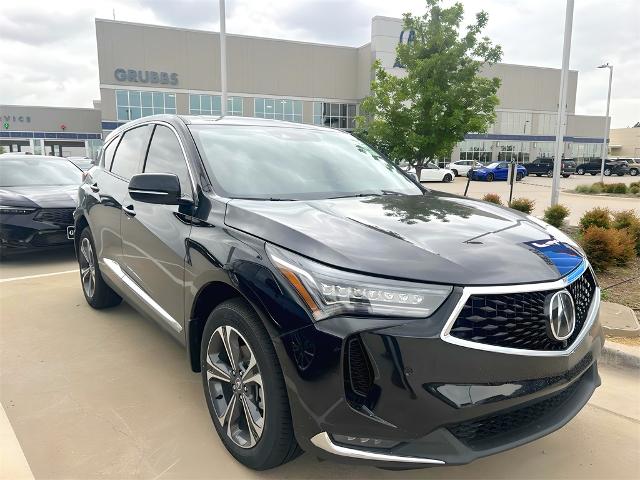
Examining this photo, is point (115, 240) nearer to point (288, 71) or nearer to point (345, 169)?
point (345, 169)

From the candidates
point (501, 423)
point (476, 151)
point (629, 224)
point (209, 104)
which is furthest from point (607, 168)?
point (501, 423)

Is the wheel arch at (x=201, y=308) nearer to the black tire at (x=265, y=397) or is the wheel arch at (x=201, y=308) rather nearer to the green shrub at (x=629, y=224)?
the black tire at (x=265, y=397)

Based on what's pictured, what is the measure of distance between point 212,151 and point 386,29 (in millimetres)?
50115

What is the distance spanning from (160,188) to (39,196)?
535 cm

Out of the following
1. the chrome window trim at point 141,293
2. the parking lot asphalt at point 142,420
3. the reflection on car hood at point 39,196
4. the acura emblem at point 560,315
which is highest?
the acura emblem at point 560,315

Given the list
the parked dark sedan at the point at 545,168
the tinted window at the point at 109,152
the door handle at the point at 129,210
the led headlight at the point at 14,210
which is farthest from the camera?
the parked dark sedan at the point at 545,168

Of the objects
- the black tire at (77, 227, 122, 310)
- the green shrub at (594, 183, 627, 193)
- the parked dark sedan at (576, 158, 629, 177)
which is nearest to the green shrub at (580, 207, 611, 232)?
the black tire at (77, 227, 122, 310)

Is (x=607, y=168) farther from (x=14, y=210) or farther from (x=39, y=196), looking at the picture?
(x=14, y=210)

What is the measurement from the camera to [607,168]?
4800 cm

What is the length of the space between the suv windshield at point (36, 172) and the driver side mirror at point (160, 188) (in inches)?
237

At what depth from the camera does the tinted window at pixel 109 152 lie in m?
4.70

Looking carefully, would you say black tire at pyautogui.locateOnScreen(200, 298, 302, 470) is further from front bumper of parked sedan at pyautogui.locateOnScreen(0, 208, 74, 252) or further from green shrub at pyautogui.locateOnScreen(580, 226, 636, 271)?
front bumper of parked sedan at pyautogui.locateOnScreen(0, 208, 74, 252)

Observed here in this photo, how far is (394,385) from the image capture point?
1.91 meters

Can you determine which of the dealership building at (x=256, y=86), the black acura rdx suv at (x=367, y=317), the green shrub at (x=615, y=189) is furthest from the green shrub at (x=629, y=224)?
the dealership building at (x=256, y=86)
